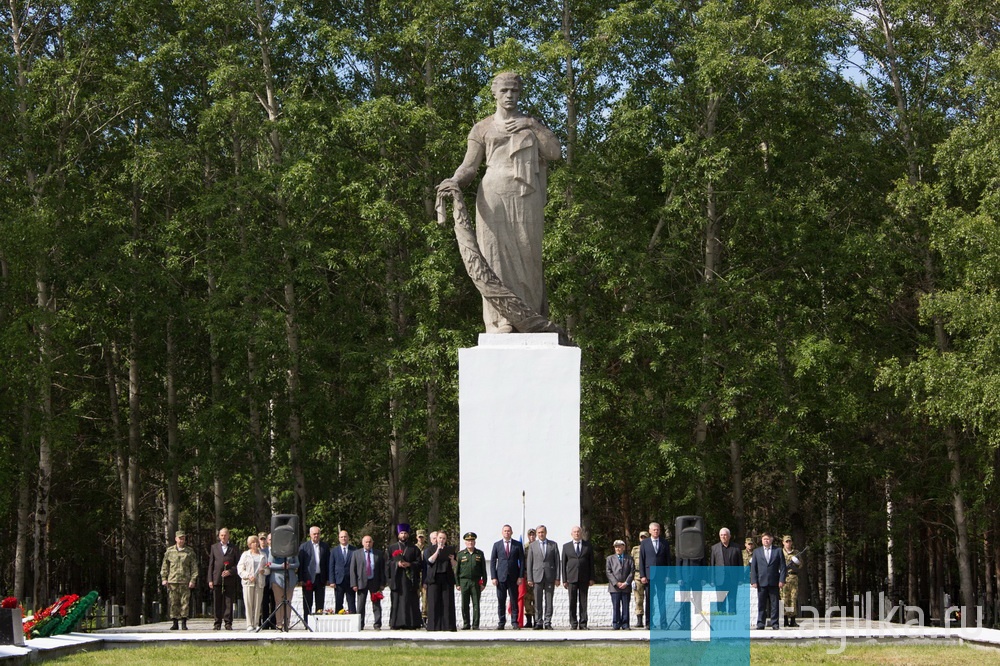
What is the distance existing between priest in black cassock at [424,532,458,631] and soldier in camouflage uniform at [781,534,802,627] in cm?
353

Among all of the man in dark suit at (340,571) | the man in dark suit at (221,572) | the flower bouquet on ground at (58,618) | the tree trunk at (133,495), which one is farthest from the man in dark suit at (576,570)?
the tree trunk at (133,495)

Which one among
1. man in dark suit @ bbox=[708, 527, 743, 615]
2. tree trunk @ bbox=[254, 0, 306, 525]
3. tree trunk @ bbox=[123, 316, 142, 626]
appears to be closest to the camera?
man in dark suit @ bbox=[708, 527, 743, 615]

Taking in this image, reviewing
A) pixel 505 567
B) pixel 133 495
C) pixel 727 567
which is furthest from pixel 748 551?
pixel 133 495

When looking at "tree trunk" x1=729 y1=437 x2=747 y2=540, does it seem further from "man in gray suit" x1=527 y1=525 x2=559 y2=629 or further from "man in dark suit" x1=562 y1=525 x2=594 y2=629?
"man in gray suit" x1=527 y1=525 x2=559 y2=629

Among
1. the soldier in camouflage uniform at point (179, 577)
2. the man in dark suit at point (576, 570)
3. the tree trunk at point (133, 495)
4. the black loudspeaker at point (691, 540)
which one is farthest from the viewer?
the tree trunk at point (133, 495)

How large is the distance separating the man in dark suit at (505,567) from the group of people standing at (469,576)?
10 mm

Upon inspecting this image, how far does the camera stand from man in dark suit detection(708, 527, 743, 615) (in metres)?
13.8

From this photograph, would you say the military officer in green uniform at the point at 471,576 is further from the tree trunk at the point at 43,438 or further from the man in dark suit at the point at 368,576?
the tree trunk at the point at 43,438

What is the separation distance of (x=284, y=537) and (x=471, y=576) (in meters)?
2.03

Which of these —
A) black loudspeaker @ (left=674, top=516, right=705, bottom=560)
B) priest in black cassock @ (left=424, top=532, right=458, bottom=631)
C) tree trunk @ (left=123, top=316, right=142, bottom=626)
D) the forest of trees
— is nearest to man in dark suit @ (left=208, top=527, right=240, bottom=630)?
priest in black cassock @ (left=424, top=532, right=458, bottom=631)

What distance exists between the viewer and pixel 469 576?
16.1 metres

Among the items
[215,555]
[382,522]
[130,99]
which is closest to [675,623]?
[215,555]

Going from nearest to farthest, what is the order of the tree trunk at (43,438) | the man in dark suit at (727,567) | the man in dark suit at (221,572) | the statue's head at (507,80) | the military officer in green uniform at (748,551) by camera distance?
1. the man in dark suit at (727,567)
2. the military officer in green uniform at (748,551)
3. the man in dark suit at (221,572)
4. the statue's head at (507,80)
5. the tree trunk at (43,438)

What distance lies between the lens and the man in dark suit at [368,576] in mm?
16594
